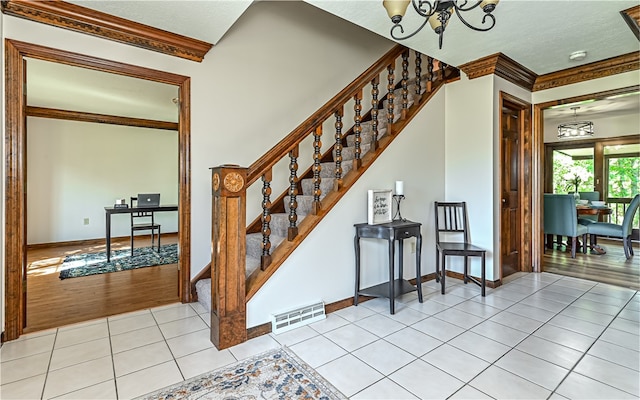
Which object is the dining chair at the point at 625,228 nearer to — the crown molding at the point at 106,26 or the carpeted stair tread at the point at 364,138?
the carpeted stair tread at the point at 364,138

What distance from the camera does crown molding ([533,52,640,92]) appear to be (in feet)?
11.2

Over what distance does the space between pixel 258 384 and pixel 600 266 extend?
16.6 ft

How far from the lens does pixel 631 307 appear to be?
2945 millimetres

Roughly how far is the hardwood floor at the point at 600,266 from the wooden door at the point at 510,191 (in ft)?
2.23

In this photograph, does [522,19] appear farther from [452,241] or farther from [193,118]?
[193,118]

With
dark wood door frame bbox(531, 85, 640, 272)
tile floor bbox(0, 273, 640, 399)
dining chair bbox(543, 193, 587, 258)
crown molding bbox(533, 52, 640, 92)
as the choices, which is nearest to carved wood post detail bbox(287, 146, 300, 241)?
→ tile floor bbox(0, 273, 640, 399)

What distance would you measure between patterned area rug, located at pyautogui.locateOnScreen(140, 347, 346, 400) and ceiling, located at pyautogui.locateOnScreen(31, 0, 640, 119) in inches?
97.8

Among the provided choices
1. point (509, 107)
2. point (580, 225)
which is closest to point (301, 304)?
point (509, 107)

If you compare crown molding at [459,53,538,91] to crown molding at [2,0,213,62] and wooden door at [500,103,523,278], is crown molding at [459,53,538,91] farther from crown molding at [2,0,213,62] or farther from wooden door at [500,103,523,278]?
crown molding at [2,0,213,62]

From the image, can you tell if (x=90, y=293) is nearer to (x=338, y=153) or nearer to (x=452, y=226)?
(x=338, y=153)

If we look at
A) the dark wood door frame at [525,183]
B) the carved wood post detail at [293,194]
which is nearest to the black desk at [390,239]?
the carved wood post detail at [293,194]

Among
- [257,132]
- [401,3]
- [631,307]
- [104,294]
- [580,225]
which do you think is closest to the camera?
[401,3]

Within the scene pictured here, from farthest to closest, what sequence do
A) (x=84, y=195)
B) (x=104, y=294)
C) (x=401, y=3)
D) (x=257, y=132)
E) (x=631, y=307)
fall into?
(x=84, y=195)
(x=257, y=132)
(x=104, y=294)
(x=631, y=307)
(x=401, y=3)

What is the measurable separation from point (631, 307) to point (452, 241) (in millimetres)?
1656
